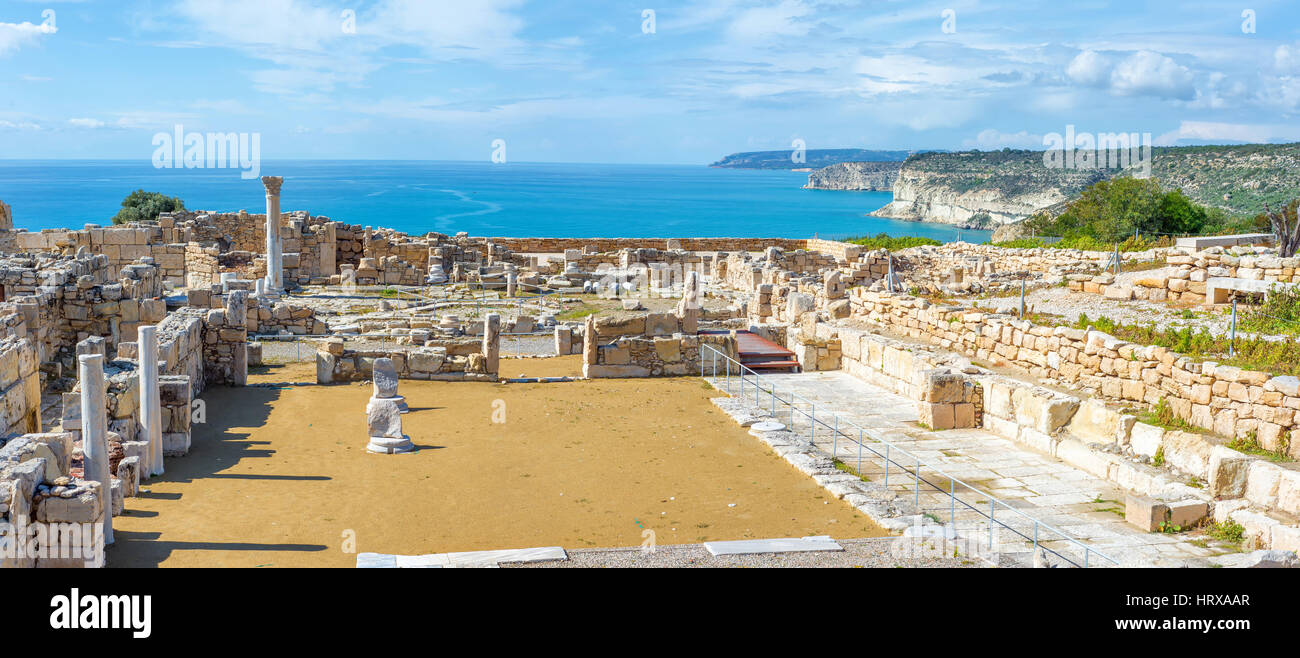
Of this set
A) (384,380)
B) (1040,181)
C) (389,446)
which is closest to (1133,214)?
(384,380)

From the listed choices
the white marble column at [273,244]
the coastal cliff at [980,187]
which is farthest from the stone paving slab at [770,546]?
the coastal cliff at [980,187]

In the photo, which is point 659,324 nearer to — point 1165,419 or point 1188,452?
point 1165,419

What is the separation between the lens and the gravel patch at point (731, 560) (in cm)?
907

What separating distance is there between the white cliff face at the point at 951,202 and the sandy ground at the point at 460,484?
297 ft

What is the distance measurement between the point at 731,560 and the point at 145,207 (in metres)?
53.0

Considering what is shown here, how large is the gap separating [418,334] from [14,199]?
157 meters

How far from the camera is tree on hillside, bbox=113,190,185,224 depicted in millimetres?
52634

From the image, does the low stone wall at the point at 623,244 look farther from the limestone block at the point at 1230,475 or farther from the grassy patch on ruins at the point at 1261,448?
the limestone block at the point at 1230,475

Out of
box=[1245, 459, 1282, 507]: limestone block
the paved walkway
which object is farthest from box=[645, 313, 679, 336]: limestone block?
box=[1245, 459, 1282, 507]: limestone block

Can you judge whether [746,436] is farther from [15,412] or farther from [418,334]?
[418,334]

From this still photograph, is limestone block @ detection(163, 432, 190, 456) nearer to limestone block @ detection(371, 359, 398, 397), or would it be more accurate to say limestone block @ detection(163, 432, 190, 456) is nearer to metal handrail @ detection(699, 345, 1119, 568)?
limestone block @ detection(371, 359, 398, 397)

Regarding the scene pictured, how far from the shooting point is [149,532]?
9969 millimetres
